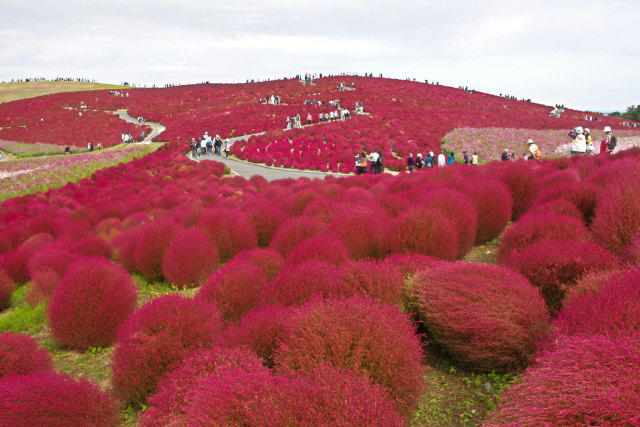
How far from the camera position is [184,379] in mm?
2908

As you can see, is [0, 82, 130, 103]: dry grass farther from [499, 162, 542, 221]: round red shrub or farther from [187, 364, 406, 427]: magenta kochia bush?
[187, 364, 406, 427]: magenta kochia bush

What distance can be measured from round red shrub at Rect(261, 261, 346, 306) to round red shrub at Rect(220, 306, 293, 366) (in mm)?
278

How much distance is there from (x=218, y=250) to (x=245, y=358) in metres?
4.27

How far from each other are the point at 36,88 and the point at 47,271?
10422cm

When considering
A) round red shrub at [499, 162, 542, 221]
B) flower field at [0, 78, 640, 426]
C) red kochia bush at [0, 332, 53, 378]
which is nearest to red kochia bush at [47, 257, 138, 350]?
flower field at [0, 78, 640, 426]

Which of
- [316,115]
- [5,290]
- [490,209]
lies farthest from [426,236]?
[316,115]

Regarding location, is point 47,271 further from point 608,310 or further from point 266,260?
point 608,310

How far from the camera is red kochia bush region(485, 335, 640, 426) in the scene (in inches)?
71.0

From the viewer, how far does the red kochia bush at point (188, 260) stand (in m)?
6.11

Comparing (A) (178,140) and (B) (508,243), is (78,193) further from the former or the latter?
(A) (178,140)

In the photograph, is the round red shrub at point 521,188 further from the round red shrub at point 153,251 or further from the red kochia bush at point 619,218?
the round red shrub at point 153,251

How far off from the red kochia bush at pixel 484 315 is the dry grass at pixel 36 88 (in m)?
95.1

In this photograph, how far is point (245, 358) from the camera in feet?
9.27

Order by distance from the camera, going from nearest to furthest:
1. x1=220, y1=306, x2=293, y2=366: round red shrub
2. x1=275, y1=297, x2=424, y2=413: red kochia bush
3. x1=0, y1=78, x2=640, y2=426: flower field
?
x1=0, y1=78, x2=640, y2=426: flower field < x1=275, y1=297, x2=424, y2=413: red kochia bush < x1=220, y1=306, x2=293, y2=366: round red shrub
